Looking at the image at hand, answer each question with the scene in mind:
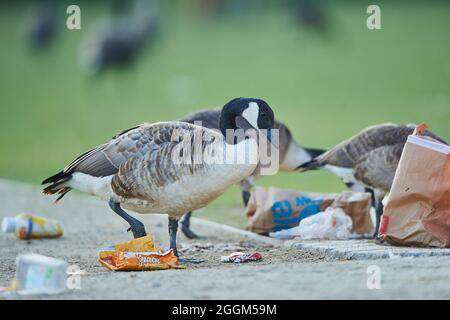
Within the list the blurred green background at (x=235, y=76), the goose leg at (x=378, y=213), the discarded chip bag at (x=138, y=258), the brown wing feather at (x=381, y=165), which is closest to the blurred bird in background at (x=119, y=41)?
the blurred green background at (x=235, y=76)

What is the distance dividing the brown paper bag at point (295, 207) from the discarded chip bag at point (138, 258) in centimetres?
204

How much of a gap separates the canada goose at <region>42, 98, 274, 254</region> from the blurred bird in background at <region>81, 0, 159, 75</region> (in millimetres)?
19713

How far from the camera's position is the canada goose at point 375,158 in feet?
28.5

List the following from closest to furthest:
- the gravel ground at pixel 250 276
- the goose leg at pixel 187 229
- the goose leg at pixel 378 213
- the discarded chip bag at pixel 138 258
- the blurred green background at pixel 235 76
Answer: the gravel ground at pixel 250 276
the discarded chip bag at pixel 138 258
the goose leg at pixel 378 213
the goose leg at pixel 187 229
the blurred green background at pixel 235 76

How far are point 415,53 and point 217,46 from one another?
694cm

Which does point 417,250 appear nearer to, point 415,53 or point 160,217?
point 160,217

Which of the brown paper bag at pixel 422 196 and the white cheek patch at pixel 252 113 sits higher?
the white cheek patch at pixel 252 113

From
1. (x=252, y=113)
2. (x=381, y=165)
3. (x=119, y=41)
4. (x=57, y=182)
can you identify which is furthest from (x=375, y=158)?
(x=119, y=41)

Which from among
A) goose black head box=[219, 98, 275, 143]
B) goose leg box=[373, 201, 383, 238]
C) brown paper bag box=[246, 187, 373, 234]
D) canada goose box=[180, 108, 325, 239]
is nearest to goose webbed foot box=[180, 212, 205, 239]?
brown paper bag box=[246, 187, 373, 234]

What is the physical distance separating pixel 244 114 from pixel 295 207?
1901mm

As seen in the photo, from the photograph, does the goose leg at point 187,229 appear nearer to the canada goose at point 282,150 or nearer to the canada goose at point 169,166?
the canada goose at point 282,150

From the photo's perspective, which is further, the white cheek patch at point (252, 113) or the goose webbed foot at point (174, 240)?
the goose webbed foot at point (174, 240)

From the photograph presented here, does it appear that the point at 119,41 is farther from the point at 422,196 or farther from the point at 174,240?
the point at 422,196

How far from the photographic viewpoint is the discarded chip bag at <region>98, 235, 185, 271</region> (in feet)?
21.8
